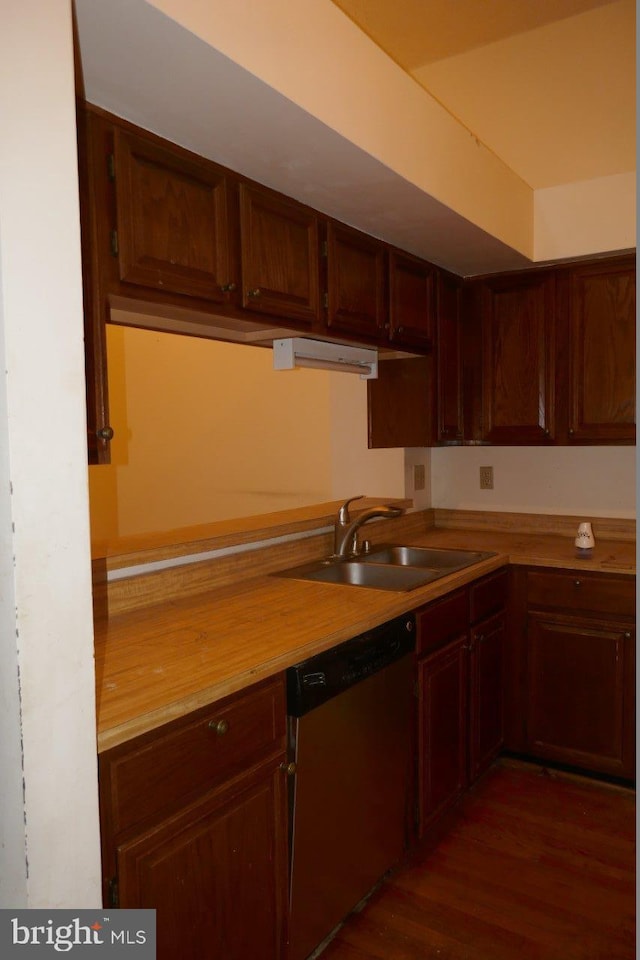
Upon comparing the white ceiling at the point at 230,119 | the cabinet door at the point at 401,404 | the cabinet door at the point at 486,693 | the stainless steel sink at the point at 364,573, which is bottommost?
the cabinet door at the point at 486,693

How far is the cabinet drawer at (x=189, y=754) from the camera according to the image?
1.24 meters

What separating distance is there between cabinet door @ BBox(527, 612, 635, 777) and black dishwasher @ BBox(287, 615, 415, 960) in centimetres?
87

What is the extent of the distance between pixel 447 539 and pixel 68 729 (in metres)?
2.32

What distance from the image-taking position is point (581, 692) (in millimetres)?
2719

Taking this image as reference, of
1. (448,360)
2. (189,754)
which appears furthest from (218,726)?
(448,360)

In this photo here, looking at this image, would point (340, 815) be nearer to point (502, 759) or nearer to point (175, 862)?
point (175, 862)

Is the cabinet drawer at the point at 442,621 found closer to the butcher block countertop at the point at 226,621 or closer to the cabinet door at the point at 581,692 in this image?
the butcher block countertop at the point at 226,621

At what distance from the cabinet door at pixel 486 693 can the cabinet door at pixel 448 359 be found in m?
0.87

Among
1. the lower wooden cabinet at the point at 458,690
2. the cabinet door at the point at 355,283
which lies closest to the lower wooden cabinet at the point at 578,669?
the lower wooden cabinet at the point at 458,690

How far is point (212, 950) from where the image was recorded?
1.44 m

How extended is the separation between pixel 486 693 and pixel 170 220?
2050mm

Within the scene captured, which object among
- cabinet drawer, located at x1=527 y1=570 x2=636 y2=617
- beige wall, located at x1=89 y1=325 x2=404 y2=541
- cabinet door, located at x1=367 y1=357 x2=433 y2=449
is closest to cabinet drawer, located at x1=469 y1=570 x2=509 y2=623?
cabinet drawer, located at x1=527 y1=570 x2=636 y2=617

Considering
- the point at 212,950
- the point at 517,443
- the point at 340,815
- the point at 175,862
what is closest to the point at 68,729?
the point at 175,862

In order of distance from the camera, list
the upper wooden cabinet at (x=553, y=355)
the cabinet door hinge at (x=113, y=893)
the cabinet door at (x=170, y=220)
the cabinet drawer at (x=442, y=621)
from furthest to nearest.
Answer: the upper wooden cabinet at (x=553, y=355) → the cabinet drawer at (x=442, y=621) → the cabinet door at (x=170, y=220) → the cabinet door hinge at (x=113, y=893)
